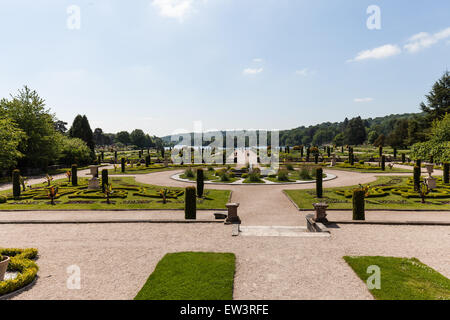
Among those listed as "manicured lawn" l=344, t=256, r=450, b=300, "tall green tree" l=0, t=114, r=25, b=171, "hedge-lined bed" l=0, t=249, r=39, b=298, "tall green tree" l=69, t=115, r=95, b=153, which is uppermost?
"tall green tree" l=69, t=115, r=95, b=153

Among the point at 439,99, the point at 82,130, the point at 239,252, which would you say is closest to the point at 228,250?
the point at 239,252

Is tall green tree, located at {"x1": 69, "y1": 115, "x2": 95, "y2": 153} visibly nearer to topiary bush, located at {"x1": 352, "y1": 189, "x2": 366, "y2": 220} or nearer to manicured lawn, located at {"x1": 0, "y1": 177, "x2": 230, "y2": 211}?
manicured lawn, located at {"x1": 0, "y1": 177, "x2": 230, "y2": 211}

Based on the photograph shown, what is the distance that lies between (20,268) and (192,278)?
219 inches

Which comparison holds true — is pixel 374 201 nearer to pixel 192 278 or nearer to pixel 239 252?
pixel 239 252

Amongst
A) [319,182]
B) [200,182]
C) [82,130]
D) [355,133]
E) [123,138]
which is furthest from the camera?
[123,138]

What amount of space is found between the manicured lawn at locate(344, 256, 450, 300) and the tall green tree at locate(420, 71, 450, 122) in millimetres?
74865

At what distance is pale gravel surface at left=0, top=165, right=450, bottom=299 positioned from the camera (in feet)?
23.8

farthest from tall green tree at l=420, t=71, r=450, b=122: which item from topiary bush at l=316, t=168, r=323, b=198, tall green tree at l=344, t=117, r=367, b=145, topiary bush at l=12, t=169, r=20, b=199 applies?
topiary bush at l=12, t=169, r=20, b=199

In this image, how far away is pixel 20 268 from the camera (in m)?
8.38
